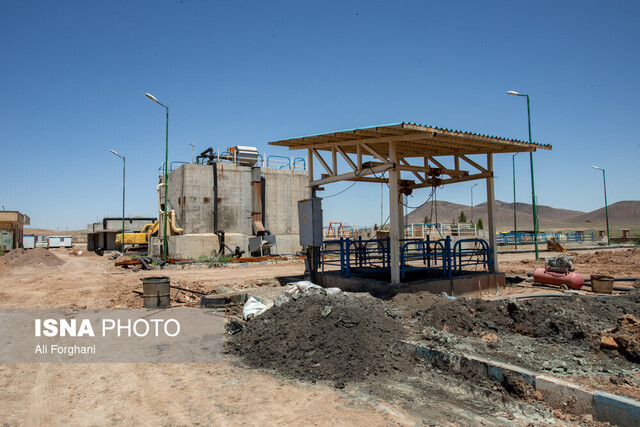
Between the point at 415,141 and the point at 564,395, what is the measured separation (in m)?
8.32

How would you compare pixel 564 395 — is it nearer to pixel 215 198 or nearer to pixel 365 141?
pixel 365 141

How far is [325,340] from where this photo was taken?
6.82 m

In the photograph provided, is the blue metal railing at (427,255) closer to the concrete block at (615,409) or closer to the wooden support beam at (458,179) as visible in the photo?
the wooden support beam at (458,179)

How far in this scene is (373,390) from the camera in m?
5.47

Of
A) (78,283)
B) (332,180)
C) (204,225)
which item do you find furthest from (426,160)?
(204,225)

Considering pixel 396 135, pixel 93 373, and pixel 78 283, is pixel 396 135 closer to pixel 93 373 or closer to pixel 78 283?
pixel 93 373

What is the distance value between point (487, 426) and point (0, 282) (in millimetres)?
22043

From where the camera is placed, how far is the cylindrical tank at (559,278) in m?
12.2

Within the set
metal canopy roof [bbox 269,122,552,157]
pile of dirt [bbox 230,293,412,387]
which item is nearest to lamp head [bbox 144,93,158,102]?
metal canopy roof [bbox 269,122,552,157]

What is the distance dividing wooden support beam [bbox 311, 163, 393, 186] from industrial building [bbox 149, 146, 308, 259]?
15934 millimetres

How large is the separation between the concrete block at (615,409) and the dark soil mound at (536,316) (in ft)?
7.30

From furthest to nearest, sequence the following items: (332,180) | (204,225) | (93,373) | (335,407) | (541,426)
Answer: (204,225)
(332,180)
(93,373)
(335,407)
(541,426)

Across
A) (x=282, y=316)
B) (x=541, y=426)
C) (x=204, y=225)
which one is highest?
(x=204, y=225)

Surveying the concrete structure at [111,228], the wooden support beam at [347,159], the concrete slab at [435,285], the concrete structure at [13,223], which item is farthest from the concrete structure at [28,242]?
the wooden support beam at [347,159]
